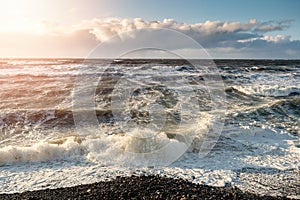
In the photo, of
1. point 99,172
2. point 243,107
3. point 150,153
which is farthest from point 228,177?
point 243,107

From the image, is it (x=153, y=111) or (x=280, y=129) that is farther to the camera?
(x=153, y=111)

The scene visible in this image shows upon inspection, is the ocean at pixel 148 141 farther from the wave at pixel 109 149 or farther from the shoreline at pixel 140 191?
the shoreline at pixel 140 191

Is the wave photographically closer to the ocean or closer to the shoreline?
the ocean

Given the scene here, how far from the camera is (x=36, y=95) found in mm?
17641

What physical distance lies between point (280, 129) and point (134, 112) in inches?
237

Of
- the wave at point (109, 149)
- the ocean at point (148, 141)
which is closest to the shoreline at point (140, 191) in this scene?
the ocean at point (148, 141)

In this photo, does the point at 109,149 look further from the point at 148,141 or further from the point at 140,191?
the point at 140,191

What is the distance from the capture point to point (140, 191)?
5609 millimetres

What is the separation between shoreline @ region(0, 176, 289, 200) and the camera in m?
5.47

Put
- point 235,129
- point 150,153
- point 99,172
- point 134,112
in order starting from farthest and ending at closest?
point 134,112, point 235,129, point 150,153, point 99,172

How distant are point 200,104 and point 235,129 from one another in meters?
4.68

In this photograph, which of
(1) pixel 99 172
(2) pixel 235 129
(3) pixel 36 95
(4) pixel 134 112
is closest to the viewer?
(1) pixel 99 172

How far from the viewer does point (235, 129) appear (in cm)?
1092

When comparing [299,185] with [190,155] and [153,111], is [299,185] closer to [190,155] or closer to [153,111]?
[190,155]
